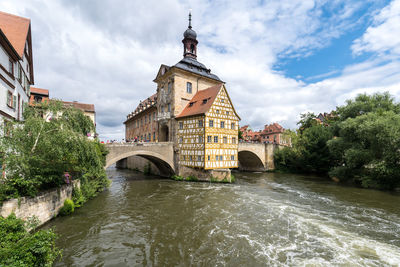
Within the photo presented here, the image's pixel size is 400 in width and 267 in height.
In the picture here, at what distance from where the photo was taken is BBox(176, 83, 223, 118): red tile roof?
757 inches

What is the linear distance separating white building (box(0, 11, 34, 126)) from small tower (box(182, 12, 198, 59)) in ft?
58.1

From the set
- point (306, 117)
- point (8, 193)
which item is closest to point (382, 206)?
point (8, 193)

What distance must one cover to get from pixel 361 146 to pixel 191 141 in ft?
52.7

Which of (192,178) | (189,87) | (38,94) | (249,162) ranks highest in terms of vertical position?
(189,87)

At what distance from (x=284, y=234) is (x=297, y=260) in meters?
1.86

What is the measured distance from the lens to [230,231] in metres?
8.33

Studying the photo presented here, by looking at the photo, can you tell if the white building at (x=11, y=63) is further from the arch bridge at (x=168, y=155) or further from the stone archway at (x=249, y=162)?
the stone archway at (x=249, y=162)

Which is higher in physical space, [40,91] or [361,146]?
[40,91]

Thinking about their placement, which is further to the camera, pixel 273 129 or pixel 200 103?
pixel 273 129

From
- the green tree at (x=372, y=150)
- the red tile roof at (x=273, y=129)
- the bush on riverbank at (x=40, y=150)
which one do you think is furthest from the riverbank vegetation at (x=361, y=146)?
the red tile roof at (x=273, y=129)

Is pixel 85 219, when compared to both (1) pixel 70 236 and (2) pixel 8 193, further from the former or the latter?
(2) pixel 8 193

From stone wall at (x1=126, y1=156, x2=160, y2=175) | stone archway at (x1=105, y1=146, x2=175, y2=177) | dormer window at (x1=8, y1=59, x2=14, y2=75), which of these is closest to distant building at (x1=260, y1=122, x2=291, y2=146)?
stone wall at (x1=126, y1=156, x2=160, y2=175)

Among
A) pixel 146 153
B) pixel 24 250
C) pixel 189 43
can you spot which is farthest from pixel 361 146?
pixel 24 250

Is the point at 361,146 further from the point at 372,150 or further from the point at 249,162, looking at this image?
the point at 249,162
